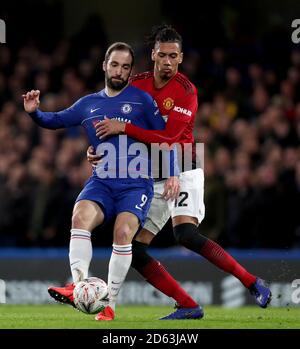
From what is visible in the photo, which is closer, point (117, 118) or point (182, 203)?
point (117, 118)

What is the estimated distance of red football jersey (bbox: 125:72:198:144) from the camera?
941 cm

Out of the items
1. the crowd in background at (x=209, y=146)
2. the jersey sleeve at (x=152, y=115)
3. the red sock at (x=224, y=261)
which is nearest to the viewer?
the jersey sleeve at (x=152, y=115)

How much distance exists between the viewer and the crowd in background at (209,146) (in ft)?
46.3

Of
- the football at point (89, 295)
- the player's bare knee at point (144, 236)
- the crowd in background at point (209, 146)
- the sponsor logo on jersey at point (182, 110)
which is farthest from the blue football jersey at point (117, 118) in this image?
the crowd in background at point (209, 146)

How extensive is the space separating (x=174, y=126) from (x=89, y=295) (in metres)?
1.73

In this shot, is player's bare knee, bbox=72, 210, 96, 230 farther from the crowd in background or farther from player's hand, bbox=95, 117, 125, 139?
the crowd in background

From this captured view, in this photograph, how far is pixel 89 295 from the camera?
8.78 meters

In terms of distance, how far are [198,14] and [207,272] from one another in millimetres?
5269

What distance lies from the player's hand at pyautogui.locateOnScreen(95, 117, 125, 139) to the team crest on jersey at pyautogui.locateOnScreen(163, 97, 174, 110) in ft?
2.25

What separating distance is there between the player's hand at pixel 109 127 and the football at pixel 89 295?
1240mm

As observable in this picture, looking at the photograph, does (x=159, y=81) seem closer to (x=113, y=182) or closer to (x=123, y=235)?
(x=113, y=182)

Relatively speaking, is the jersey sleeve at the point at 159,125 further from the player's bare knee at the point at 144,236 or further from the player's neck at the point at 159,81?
the player's bare knee at the point at 144,236

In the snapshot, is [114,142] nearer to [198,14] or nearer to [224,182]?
[224,182]

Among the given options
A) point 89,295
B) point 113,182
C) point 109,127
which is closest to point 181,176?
point 113,182
